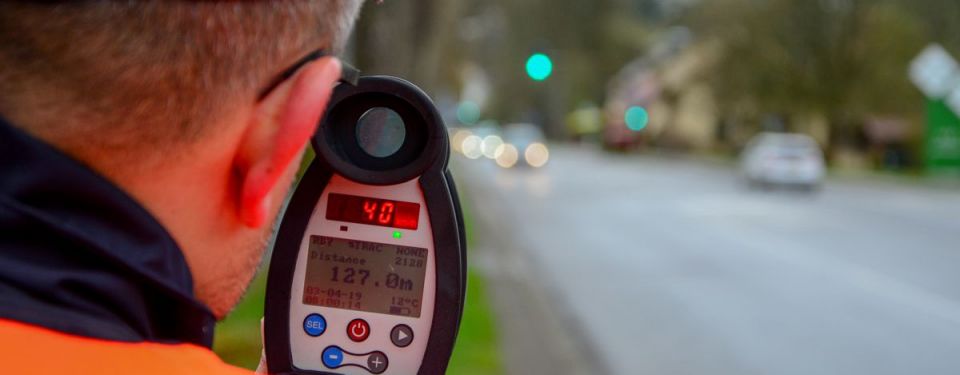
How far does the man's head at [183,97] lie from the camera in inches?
40.6

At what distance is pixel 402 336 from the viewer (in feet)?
4.43

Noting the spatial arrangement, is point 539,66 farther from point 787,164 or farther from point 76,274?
point 787,164

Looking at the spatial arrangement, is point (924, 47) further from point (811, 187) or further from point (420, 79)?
point (420, 79)

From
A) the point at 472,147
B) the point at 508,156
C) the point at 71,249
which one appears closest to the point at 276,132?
the point at 71,249

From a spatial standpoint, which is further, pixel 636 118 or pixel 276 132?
pixel 636 118

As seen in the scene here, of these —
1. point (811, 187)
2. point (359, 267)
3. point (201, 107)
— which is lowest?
point (811, 187)

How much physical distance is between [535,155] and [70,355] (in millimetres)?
47959

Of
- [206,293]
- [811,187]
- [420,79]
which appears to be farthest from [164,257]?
[811,187]

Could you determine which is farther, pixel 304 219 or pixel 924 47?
pixel 924 47

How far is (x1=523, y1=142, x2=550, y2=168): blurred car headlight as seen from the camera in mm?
48406

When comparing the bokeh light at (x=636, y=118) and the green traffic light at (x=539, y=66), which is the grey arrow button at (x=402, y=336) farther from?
the bokeh light at (x=636, y=118)

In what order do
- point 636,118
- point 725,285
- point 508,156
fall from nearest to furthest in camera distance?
point 725,285, point 508,156, point 636,118

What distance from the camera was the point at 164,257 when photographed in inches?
42.0

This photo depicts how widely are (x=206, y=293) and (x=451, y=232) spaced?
0.89 ft
